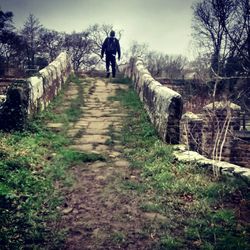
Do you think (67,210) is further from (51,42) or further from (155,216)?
(51,42)

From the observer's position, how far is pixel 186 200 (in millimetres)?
4105

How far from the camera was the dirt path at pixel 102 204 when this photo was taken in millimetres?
3238

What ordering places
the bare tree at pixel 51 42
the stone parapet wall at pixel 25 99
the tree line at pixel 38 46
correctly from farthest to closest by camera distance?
the bare tree at pixel 51 42 → the tree line at pixel 38 46 → the stone parapet wall at pixel 25 99

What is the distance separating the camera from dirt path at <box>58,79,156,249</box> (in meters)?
3.24

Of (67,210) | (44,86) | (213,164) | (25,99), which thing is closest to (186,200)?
(213,164)

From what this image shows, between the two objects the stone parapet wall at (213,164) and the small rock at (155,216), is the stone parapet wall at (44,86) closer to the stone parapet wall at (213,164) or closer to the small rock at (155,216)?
the stone parapet wall at (213,164)

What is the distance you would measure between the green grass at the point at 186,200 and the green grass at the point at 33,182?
865 mm

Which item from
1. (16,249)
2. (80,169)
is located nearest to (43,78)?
(80,169)

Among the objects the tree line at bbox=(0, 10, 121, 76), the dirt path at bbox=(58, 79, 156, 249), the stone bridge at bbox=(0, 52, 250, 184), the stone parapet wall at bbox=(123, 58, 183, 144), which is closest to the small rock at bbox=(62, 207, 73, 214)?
the dirt path at bbox=(58, 79, 156, 249)

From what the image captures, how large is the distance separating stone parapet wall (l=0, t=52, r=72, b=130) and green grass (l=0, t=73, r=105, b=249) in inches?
11.2

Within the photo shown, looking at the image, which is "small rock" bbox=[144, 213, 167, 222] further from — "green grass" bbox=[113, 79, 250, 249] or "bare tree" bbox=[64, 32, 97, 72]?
"bare tree" bbox=[64, 32, 97, 72]

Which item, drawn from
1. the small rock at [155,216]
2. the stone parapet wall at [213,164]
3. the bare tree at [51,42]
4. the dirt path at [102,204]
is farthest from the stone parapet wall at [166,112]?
the bare tree at [51,42]

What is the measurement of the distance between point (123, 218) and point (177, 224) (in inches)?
21.8

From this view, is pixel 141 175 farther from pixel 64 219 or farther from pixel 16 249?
pixel 16 249
